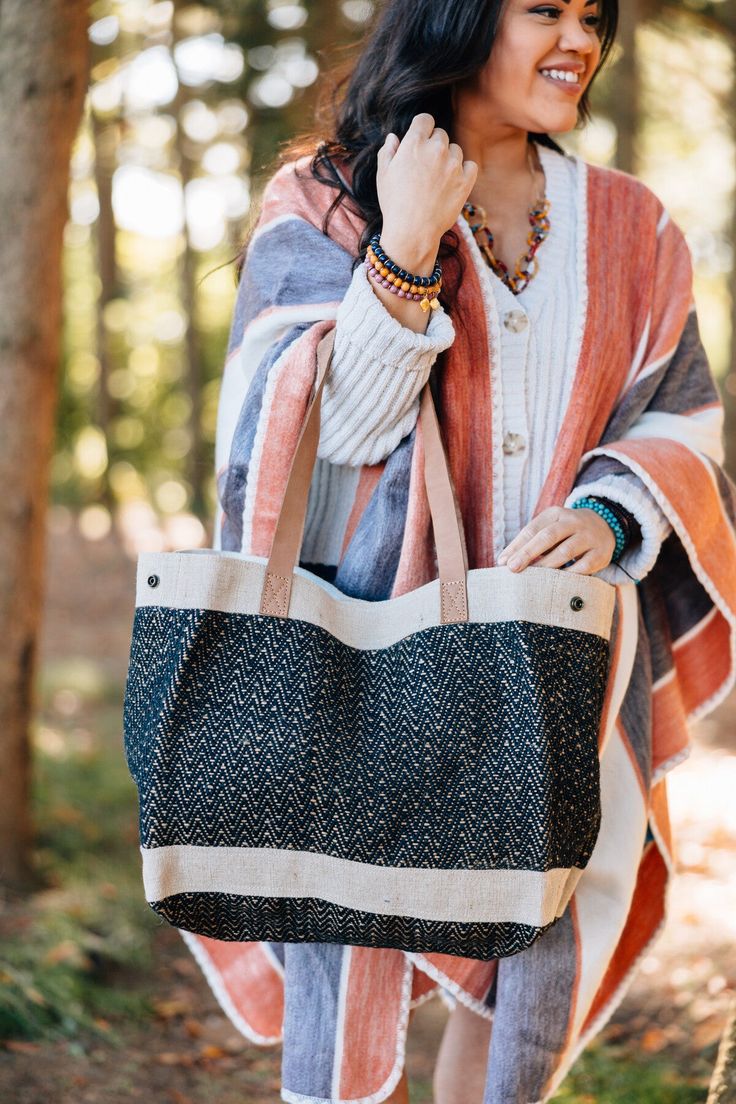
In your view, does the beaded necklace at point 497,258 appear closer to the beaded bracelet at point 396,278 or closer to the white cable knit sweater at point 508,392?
the white cable knit sweater at point 508,392

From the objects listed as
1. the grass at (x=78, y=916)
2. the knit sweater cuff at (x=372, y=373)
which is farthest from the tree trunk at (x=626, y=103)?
the knit sweater cuff at (x=372, y=373)

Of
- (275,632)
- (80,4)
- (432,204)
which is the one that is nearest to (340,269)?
(432,204)

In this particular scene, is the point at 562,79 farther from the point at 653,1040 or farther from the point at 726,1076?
the point at 653,1040

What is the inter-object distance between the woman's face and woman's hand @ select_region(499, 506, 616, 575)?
0.67 m

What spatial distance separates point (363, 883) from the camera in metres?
1.63

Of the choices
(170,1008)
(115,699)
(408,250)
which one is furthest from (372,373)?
(115,699)

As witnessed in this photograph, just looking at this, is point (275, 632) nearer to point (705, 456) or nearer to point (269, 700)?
point (269, 700)

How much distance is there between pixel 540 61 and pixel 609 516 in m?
0.76

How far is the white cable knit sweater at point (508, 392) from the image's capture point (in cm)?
168

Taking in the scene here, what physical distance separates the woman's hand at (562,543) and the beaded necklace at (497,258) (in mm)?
443

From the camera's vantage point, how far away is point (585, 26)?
6.19 feet

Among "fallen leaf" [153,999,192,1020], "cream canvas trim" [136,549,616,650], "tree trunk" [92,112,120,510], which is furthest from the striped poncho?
"tree trunk" [92,112,120,510]

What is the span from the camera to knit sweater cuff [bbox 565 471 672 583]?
1.79 m

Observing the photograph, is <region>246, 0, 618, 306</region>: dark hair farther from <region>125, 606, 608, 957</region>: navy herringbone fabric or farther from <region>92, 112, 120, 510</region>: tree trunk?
<region>92, 112, 120, 510</region>: tree trunk
